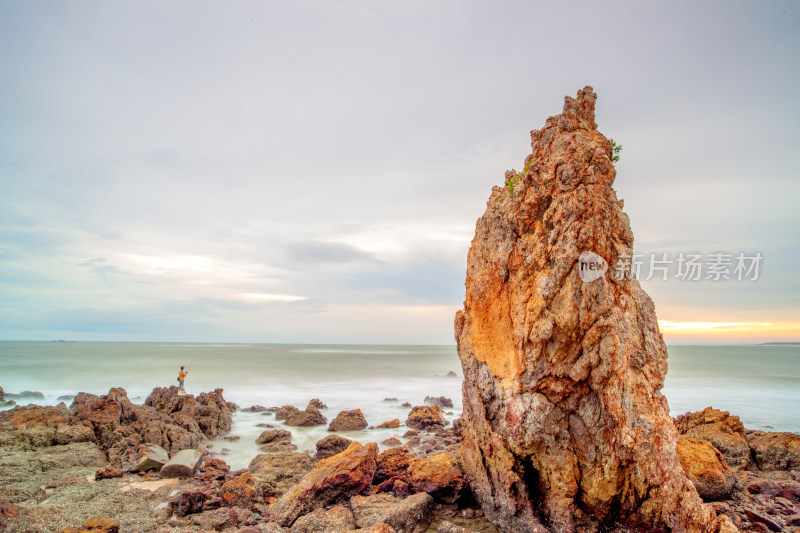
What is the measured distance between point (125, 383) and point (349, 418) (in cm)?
2735

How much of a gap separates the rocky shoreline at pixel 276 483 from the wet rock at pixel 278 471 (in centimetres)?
5

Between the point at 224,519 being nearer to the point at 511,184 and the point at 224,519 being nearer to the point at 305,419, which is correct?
the point at 511,184

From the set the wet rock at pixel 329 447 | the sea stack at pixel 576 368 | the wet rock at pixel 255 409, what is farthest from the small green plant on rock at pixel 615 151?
the wet rock at pixel 255 409

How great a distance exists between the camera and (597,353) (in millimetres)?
7262

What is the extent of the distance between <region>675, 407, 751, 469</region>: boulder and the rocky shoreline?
0.11 ft

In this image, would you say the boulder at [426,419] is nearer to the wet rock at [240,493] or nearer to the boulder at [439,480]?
the boulder at [439,480]

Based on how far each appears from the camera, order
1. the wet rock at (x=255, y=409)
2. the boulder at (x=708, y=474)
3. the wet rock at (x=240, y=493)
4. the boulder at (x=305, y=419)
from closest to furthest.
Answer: the boulder at (x=708, y=474) < the wet rock at (x=240, y=493) < the boulder at (x=305, y=419) < the wet rock at (x=255, y=409)

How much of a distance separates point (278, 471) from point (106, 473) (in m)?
4.84

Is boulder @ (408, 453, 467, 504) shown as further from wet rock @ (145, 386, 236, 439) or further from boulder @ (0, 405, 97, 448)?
boulder @ (0, 405, 97, 448)

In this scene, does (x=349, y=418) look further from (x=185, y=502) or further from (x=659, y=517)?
(x=659, y=517)

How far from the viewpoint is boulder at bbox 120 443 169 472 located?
1220 cm

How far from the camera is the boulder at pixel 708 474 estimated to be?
30.8 feet

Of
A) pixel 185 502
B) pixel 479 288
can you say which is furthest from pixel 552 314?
pixel 185 502

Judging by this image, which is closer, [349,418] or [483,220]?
[483,220]
